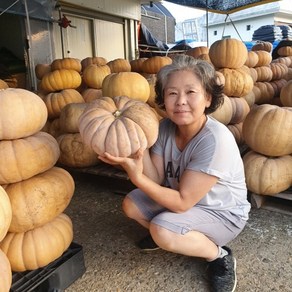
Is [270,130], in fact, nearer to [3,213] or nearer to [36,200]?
[36,200]

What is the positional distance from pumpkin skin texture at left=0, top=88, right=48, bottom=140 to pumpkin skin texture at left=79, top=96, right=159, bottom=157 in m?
0.29

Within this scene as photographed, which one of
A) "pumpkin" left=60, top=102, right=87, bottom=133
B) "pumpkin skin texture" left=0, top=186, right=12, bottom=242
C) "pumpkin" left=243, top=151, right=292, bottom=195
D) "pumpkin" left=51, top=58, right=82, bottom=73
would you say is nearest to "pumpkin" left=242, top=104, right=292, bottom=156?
"pumpkin" left=243, top=151, right=292, bottom=195

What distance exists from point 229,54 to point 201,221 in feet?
7.88

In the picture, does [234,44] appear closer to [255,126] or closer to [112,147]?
[255,126]

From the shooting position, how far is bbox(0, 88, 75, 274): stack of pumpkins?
1604 mm

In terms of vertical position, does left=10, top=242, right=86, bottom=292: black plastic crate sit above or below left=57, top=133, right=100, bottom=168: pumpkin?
below

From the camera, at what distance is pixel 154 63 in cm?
404

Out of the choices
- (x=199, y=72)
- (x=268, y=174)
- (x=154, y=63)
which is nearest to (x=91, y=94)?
(x=154, y=63)

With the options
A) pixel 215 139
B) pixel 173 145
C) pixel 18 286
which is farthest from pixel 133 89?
pixel 18 286

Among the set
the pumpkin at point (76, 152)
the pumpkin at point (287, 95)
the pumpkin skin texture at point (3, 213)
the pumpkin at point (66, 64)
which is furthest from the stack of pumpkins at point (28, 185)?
the pumpkin at point (66, 64)

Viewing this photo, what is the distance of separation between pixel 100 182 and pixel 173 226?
174cm

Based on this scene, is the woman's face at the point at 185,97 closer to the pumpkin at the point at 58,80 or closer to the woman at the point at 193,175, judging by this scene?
the woman at the point at 193,175

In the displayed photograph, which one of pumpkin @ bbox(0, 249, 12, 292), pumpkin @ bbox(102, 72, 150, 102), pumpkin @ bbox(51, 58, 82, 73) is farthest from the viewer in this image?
pumpkin @ bbox(51, 58, 82, 73)

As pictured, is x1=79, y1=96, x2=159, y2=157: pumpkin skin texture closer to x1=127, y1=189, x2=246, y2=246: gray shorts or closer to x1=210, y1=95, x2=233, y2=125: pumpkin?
x1=127, y1=189, x2=246, y2=246: gray shorts
